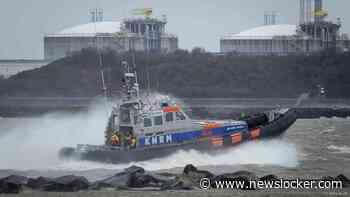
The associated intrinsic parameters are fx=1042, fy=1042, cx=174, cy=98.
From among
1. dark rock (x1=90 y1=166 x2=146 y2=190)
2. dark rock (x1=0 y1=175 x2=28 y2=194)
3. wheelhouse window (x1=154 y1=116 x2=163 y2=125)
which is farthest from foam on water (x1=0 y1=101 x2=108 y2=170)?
dark rock (x1=0 y1=175 x2=28 y2=194)

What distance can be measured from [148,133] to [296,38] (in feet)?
249

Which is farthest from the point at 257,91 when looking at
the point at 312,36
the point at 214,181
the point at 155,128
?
the point at 214,181

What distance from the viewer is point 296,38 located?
108 metres

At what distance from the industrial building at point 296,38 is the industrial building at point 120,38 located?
23.6 feet

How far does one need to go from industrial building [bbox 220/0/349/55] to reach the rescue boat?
6928 centimetres

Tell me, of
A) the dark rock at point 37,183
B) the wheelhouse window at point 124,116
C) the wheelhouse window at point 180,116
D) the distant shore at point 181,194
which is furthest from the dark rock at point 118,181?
the wheelhouse window at point 180,116

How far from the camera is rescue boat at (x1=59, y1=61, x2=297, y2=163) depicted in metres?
33.8

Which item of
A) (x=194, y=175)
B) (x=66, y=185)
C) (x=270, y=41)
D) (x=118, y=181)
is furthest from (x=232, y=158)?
(x=270, y=41)

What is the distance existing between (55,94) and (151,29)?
33.3 metres

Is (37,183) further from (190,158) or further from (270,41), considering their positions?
(270,41)

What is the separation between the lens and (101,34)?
107875mm

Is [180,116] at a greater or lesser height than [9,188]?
greater

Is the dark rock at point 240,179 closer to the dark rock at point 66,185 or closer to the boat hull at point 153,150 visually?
the dark rock at point 66,185

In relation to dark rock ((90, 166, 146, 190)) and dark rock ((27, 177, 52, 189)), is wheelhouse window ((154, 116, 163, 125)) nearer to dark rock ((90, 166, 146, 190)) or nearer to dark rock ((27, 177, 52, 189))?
dark rock ((90, 166, 146, 190))
